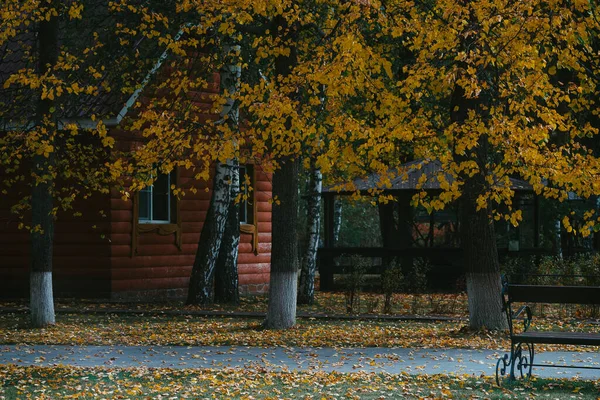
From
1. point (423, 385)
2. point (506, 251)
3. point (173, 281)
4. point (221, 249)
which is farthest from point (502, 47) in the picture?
point (506, 251)

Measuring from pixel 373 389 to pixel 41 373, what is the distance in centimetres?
372

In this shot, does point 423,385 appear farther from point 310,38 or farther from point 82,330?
point 310,38

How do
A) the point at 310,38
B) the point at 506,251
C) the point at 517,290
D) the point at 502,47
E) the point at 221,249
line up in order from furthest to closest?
the point at 506,251
the point at 221,249
the point at 310,38
the point at 502,47
the point at 517,290

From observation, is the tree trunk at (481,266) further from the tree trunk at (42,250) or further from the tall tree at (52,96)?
the tree trunk at (42,250)

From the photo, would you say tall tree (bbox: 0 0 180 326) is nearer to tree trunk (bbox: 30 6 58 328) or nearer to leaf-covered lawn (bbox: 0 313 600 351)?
tree trunk (bbox: 30 6 58 328)

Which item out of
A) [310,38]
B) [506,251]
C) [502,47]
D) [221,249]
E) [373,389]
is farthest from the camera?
[506,251]

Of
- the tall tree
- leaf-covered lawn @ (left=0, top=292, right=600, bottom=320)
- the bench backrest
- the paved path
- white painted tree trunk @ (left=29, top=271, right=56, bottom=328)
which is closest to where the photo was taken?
the bench backrest

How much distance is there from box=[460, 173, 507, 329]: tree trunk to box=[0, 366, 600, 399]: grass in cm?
482

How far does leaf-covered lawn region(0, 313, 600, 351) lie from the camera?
1532cm

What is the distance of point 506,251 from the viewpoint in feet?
94.0

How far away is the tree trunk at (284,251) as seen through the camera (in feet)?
56.7

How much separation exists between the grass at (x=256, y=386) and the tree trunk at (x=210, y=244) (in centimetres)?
1062

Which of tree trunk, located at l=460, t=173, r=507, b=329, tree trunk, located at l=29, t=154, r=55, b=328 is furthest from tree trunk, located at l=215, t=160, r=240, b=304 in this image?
tree trunk, located at l=460, t=173, r=507, b=329

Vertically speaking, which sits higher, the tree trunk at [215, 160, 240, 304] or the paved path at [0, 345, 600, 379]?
the tree trunk at [215, 160, 240, 304]
